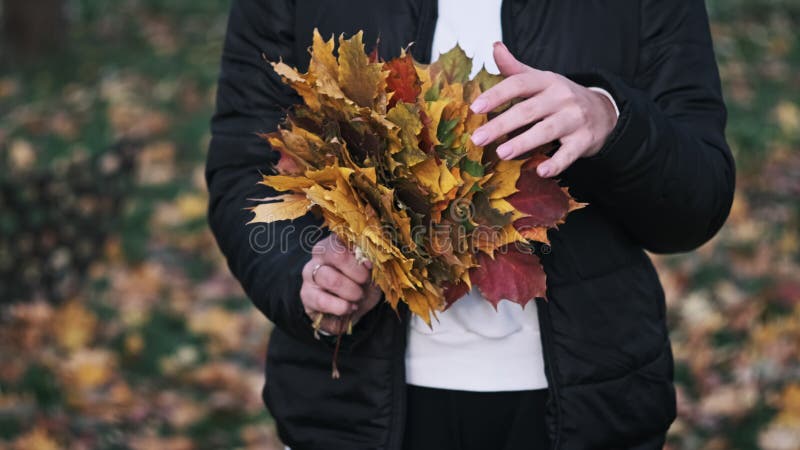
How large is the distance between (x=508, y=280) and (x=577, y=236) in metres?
0.25

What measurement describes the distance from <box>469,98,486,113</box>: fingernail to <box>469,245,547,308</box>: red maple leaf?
0.75 ft

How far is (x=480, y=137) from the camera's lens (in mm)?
1350

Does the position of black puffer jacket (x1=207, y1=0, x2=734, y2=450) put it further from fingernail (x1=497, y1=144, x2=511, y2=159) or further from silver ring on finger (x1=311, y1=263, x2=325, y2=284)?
fingernail (x1=497, y1=144, x2=511, y2=159)

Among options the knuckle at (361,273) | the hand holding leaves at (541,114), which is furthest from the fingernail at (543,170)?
the knuckle at (361,273)

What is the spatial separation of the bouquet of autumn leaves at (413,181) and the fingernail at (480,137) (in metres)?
0.03

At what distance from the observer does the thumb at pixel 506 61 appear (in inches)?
54.8

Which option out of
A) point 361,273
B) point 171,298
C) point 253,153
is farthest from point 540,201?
point 171,298

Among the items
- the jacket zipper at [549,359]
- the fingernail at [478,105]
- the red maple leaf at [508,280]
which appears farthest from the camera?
the jacket zipper at [549,359]

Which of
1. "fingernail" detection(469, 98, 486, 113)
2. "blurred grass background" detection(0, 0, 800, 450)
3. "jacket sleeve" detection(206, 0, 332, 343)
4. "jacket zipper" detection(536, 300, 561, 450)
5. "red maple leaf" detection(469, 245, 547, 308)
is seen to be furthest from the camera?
"blurred grass background" detection(0, 0, 800, 450)

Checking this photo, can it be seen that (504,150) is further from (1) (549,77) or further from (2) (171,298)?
(2) (171,298)

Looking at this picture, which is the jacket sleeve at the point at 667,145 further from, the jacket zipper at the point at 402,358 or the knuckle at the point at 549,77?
the jacket zipper at the point at 402,358

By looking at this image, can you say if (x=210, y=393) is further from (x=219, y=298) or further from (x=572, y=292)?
(x=572, y=292)

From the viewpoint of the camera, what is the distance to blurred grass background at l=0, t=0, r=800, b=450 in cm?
355

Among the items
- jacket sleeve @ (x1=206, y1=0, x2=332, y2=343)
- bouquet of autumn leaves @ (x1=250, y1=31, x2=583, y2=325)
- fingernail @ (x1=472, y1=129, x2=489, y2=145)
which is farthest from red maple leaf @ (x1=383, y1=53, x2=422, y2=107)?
jacket sleeve @ (x1=206, y1=0, x2=332, y2=343)
